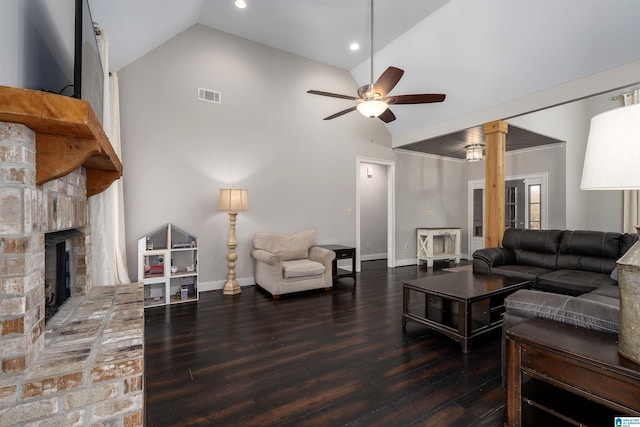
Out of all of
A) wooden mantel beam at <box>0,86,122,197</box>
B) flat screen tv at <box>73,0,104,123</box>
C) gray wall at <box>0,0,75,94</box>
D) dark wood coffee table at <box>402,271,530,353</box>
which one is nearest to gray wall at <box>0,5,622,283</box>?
gray wall at <box>0,0,75,94</box>

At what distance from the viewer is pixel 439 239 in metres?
7.01

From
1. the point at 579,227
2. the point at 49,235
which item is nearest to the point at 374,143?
the point at 579,227

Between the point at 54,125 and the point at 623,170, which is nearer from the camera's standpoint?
the point at 623,170

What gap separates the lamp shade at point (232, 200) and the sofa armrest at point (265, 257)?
677 millimetres

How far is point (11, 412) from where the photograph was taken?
1.10 meters

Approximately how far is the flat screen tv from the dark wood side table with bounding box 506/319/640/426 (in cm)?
253

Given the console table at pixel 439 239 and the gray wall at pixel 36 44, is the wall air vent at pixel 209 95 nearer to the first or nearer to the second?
the gray wall at pixel 36 44

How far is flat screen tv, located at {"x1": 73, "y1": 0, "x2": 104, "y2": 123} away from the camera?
1.54 m

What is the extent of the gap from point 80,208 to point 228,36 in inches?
138

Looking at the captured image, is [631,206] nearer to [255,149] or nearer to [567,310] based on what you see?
[567,310]

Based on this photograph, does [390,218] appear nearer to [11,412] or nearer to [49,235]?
[49,235]

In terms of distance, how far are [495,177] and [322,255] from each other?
2887mm

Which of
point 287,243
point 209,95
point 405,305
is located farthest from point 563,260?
point 209,95

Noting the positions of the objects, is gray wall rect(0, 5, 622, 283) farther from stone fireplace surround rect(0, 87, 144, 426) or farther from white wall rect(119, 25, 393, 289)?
stone fireplace surround rect(0, 87, 144, 426)
